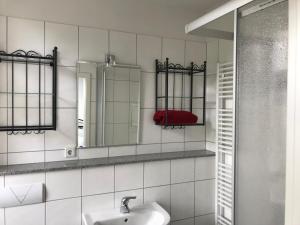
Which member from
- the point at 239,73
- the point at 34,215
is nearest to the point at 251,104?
the point at 239,73

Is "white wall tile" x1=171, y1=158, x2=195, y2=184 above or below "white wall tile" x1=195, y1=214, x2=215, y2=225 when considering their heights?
above

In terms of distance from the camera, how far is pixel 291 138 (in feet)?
3.20

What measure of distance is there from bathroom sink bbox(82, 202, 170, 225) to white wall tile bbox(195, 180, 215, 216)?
430mm

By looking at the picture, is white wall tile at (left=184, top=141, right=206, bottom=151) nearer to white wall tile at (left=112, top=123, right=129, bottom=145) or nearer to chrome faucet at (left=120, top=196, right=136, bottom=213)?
white wall tile at (left=112, top=123, right=129, bottom=145)

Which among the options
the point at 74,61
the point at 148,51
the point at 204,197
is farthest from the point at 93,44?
the point at 204,197

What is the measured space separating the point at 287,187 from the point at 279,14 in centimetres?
68

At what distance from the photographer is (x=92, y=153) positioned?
2.00m

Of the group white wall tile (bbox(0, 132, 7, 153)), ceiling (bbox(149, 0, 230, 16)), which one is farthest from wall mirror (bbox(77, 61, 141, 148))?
ceiling (bbox(149, 0, 230, 16))

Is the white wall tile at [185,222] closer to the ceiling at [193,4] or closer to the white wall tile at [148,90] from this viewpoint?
the white wall tile at [148,90]

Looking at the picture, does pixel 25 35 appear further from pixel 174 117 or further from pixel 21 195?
pixel 174 117

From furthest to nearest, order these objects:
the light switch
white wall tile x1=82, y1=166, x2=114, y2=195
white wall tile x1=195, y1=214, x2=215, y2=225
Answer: white wall tile x1=195, y1=214, x2=215, y2=225
white wall tile x1=82, y1=166, x2=114, y2=195
the light switch

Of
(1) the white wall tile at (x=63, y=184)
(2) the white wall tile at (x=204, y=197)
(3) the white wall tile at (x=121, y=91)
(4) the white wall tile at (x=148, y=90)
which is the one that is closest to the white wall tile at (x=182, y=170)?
(2) the white wall tile at (x=204, y=197)

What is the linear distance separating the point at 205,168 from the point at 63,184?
3.84 ft

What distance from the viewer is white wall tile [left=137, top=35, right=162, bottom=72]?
7.04 feet
